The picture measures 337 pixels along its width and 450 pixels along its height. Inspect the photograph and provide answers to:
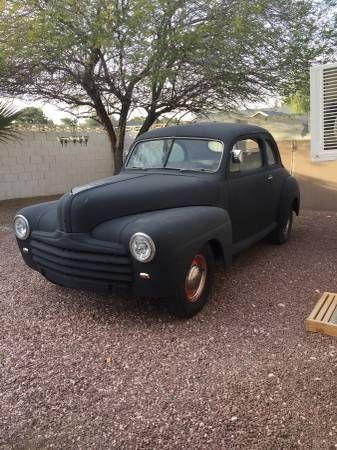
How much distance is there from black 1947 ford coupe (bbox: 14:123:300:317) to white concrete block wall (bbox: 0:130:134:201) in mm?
5709

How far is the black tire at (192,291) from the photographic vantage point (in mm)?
3520

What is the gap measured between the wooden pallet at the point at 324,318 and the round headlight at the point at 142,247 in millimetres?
1364

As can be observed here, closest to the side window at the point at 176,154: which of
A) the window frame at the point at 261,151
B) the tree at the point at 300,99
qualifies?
the window frame at the point at 261,151

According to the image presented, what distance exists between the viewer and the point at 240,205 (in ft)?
15.7

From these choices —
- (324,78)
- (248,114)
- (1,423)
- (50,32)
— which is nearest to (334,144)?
(324,78)

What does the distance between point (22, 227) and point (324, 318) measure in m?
2.84

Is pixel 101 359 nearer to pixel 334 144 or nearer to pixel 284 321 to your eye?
pixel 284 321

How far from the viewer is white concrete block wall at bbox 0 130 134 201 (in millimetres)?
10008

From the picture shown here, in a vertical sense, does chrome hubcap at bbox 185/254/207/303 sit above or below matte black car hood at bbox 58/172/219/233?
below

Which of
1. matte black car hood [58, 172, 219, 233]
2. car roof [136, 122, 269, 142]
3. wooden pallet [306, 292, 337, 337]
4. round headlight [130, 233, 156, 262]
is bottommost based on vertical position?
wooden pallet [306, 292, 337, 337]

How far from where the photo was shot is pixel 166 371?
2.95 m

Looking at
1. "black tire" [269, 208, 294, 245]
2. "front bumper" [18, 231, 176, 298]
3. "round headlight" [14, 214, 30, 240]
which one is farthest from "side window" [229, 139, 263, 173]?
"round headlight" [14, 214, 30, 240]

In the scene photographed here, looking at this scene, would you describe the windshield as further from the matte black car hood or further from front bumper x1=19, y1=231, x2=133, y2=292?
front bumper x1=19, y1=231, x2=133, y2=292

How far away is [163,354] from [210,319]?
2.25 feet
